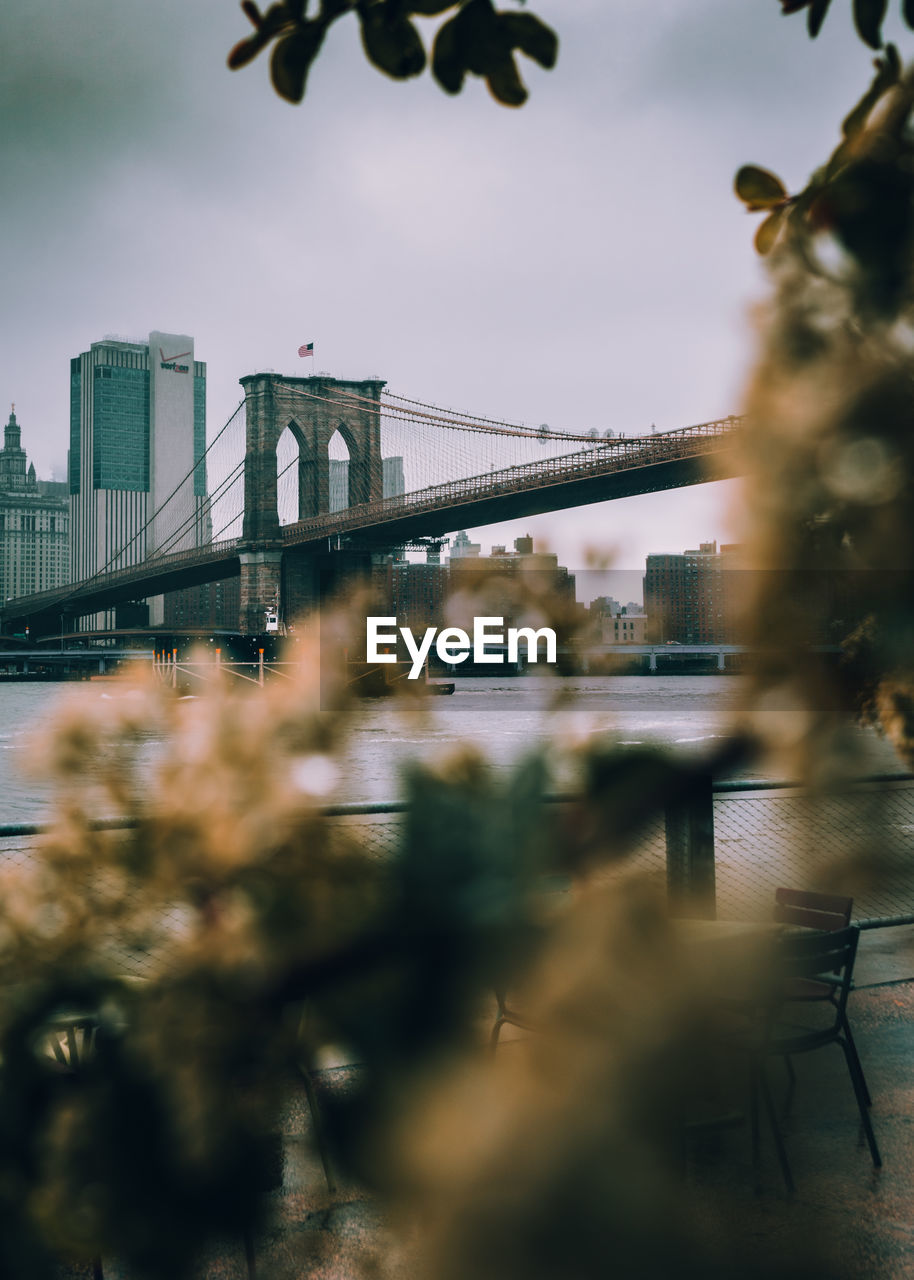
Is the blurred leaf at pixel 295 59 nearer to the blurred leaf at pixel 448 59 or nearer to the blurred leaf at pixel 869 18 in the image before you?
the blurred leaf at pixel 448 59

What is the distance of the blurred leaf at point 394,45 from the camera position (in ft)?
1.94

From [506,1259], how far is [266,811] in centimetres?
27

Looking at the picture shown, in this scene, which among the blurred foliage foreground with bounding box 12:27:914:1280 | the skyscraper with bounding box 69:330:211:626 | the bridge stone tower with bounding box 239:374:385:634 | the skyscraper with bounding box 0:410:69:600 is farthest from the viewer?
the skyscraper with bounding box 69:330:211:626

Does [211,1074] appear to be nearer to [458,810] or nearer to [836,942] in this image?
[458,810]

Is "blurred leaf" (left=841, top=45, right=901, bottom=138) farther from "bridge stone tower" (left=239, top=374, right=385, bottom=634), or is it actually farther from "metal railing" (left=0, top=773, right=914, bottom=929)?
"bridge stone tower" (left=239, top=374, right=385, bottom=634)

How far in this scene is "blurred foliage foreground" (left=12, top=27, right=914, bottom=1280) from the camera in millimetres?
338

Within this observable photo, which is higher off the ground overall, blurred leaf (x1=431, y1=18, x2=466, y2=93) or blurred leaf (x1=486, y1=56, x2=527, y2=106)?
blurred leaf (x1=431, y1=18, x2=466, y2=93)

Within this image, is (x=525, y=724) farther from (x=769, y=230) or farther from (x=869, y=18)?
(x=869, y=18)

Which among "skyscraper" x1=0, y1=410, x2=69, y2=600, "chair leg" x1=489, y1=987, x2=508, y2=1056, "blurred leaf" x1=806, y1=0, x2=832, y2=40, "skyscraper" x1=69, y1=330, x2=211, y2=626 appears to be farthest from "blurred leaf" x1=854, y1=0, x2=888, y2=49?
"skyscraper" x1=69, y1=330, x2=211, y2=626

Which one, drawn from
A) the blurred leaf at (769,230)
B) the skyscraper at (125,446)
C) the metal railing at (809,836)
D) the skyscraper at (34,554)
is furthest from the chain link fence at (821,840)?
the skyscraper at (125,446)

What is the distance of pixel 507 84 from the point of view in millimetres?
577

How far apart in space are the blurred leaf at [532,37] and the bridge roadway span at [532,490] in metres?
0.20

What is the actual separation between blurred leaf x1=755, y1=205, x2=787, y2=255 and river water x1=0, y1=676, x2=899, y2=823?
0.20 m

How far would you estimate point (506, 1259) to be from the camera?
12.9 inches
